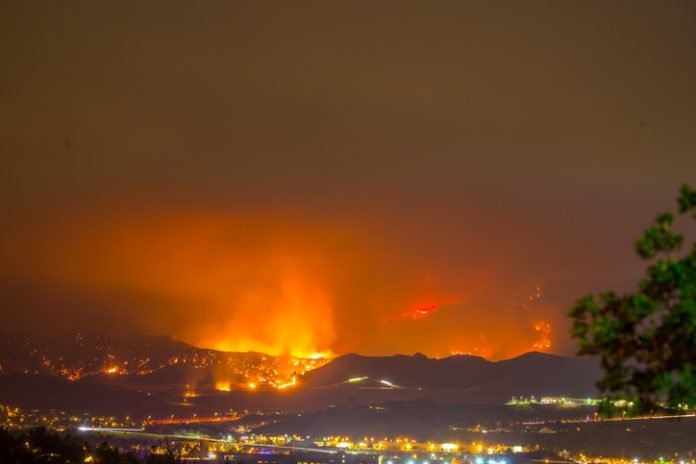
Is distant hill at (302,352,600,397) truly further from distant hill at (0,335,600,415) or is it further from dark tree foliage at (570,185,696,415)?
dark tree foliage at (570,185,696,415)

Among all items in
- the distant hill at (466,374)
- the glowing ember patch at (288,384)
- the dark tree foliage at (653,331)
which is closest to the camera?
the dark tree foliage at (653,331)

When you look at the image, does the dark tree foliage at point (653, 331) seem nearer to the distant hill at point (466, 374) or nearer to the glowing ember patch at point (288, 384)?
the distant hill at point (466, 374)

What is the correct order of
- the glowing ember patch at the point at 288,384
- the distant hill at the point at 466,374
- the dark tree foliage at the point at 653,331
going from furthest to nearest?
1. the glowing ember patch at the point at 288,384
2. the distant hill at the point at 466,374
3. the dark tree foliage at the point at 653,331

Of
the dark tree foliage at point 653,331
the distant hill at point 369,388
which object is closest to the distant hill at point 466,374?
the distant hill at point 369,388

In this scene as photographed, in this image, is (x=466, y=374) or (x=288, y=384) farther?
(x=288, y=384)

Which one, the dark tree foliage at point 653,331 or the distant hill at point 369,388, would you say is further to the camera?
the distant hill at point 369,388

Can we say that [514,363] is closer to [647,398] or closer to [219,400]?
[219,400]

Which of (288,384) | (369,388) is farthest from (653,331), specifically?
(288,384)

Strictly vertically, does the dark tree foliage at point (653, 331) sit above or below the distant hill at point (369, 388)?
below

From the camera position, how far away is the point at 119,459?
56.4 metres

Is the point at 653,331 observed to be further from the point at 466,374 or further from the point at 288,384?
the point at 288,384

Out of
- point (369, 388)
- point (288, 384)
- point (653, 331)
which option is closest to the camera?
point (653, 331)

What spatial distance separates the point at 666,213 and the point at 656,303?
3.42 feet

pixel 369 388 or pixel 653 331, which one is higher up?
pixel 369 388
